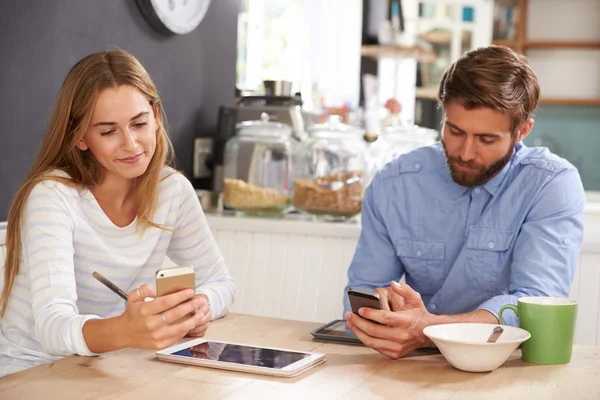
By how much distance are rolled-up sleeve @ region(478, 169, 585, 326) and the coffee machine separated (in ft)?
4.19

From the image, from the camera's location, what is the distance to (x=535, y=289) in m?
1.76

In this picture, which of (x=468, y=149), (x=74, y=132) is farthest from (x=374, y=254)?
(x=74, y=132)

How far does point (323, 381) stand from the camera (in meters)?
1.33

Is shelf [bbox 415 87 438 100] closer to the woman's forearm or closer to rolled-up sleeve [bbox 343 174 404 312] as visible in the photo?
rolled-up sleeve [bbox 343 174 404 312]

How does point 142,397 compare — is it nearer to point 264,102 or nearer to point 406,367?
point 406,367

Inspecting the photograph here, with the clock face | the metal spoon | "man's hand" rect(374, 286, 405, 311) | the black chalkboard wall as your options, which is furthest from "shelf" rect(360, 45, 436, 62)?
the metal spoon

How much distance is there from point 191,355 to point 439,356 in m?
0.46

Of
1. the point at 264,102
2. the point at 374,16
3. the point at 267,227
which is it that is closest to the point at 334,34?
the point at 374,16

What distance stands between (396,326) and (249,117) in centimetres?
163

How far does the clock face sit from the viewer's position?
2.58 meters

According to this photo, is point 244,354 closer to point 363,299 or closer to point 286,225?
point 363,299

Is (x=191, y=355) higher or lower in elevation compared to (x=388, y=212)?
lower

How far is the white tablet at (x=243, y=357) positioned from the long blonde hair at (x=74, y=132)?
1.54 ft

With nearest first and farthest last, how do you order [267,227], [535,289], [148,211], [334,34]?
[535,289], [148,211], [267,227], [334,34]
